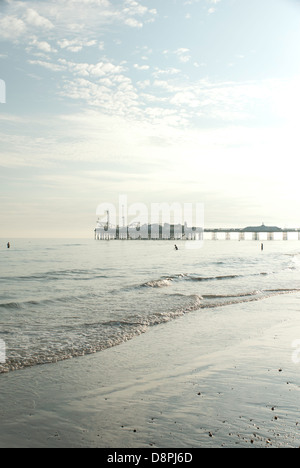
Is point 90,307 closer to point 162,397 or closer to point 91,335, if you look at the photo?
point 91,335

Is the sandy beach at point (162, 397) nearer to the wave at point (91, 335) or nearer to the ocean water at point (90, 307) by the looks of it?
the wave at point (91, 335)

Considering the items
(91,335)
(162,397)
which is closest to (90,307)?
(91,335)

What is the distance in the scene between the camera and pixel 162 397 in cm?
613

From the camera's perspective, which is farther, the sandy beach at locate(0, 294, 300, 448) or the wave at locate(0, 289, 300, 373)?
the wave at locate(0, 289, 300, 373)

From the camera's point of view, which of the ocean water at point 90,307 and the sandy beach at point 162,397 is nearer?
the sandy beach at point 162,397

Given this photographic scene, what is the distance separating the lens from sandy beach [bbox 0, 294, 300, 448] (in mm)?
4859

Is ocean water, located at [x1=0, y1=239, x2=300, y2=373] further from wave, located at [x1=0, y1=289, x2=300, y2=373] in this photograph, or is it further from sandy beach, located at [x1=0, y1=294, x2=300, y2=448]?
sandy beach, located at [x1=0, y1=294, x2=300, y2=448]

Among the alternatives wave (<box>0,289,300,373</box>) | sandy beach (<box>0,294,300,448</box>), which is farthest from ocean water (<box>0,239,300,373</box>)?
sandy beach (<box>0,294,300,448</box>)

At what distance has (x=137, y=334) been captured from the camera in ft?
36.3

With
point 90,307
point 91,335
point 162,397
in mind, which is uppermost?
point 162,397

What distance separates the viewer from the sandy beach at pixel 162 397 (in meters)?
4.86

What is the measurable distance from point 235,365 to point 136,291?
13.9 metres

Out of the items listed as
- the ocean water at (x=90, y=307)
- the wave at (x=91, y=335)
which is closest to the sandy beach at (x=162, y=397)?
the wave at (x=91, y=335)
